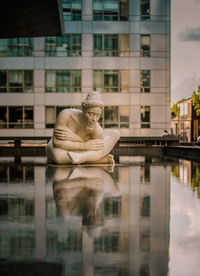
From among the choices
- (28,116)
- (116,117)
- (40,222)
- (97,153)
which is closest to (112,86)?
(116,117)

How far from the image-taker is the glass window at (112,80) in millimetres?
32938

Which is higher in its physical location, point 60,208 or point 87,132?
point 87,132

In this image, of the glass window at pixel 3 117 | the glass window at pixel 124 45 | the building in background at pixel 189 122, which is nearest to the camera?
the glass window at pixel 124 45

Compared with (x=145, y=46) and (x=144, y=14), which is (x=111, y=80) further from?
(x=144, y=14)

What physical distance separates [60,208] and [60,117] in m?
6.25

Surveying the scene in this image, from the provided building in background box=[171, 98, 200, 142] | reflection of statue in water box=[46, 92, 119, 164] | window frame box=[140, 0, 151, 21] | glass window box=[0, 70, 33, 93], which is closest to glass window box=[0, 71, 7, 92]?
glass window box=[0, 70, 33, 93]

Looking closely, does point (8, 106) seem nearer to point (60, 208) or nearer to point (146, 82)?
point (146, 82)

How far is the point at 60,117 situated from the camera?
9969mm

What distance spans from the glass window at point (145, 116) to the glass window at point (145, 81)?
1.63m

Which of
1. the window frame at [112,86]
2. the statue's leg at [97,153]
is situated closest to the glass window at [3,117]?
the window frame at [112,86]

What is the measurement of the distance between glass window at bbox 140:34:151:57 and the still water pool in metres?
29.2

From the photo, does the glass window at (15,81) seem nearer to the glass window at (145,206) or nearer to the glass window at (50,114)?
the glass window at (50,114)

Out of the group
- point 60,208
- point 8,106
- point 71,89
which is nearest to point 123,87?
point 71,89

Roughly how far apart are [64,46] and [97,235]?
3156 cm
